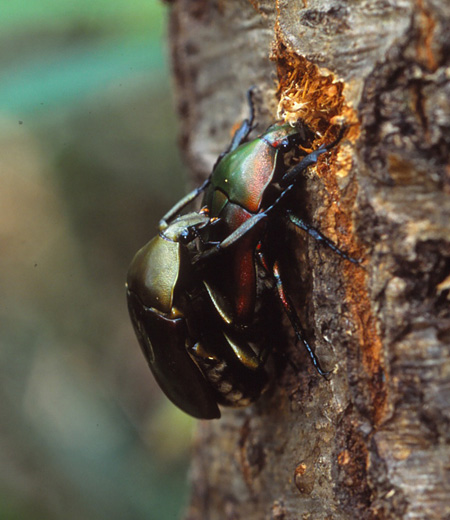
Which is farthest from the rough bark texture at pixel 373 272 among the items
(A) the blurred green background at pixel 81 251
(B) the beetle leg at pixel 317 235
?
(A) the blurred green background at pixel 81 251

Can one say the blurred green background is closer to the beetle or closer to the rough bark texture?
the beetle

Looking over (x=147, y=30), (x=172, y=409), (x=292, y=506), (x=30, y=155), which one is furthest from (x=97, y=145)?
(x=292, y=506)

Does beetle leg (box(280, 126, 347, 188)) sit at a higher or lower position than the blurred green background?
higher

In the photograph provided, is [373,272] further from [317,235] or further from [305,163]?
[305,163]

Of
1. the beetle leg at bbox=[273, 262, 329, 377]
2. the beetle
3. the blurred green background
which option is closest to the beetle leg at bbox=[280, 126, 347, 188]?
the beetle

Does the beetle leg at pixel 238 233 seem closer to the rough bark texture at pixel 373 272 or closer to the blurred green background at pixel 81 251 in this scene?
the rough bark texture at pixel 373 272
